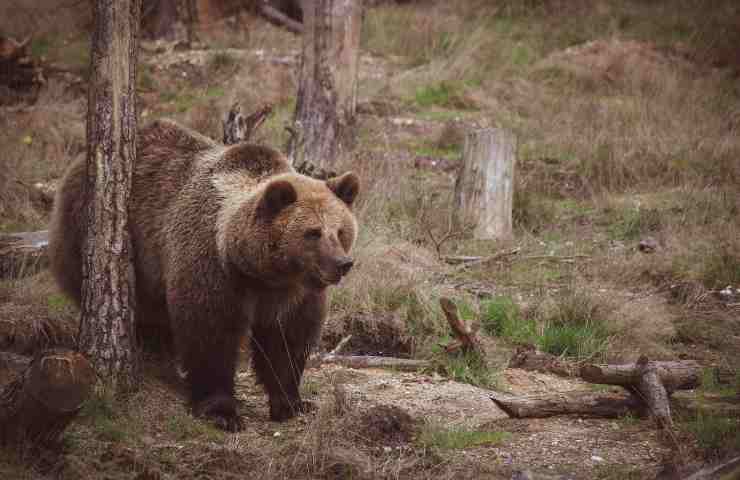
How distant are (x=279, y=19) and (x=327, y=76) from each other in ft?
23.4

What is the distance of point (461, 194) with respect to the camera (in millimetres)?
8508

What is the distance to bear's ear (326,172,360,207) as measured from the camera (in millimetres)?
4645

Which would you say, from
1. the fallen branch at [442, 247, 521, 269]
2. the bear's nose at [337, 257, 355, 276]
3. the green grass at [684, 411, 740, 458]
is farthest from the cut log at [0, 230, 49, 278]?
the green grass at [684, 411, 740, 458]

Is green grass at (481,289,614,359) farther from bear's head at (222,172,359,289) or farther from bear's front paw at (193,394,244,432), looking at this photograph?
bear's front paw at (193,394,244,432)

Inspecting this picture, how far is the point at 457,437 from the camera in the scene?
4.45 meters

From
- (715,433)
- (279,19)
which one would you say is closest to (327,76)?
(715,433)

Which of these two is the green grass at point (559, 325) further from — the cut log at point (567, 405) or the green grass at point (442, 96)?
the green grass at point (442, 96)

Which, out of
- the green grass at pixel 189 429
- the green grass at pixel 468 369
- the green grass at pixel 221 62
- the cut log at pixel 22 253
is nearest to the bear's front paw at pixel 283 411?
the green grass at pixel 189 429

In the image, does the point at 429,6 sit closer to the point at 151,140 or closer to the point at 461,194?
the point at 461,194

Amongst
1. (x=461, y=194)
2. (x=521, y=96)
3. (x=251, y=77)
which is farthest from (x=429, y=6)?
(x=461, y=194)

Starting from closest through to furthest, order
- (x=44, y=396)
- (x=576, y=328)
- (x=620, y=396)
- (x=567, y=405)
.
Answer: (x=44, y=396), (x=567, y=405), (x=620, y=396), (x=576, y=328)

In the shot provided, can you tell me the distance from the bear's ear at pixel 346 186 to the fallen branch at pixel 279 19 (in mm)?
11152

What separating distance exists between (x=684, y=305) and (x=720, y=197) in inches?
94.6

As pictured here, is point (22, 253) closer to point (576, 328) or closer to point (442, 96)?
point (576, 328)
